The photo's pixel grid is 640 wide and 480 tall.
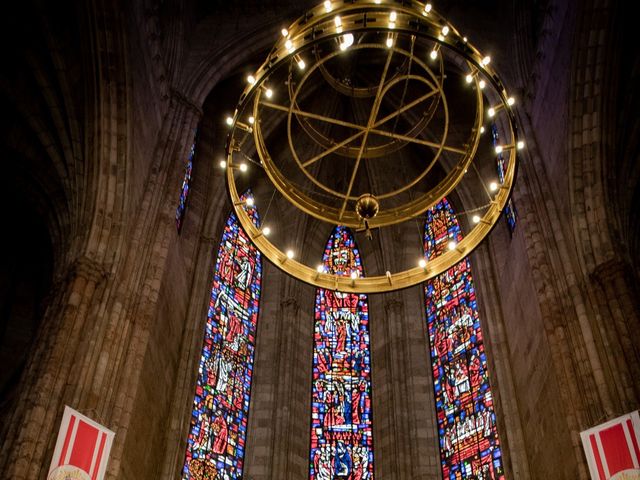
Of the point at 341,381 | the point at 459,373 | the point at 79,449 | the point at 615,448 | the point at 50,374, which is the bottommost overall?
the point at 79,449

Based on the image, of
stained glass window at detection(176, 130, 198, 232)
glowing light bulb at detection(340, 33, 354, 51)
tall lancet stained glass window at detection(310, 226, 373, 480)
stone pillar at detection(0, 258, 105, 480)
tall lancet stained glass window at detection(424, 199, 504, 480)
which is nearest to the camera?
stone pillar at detection(0, 258, 105, 480)

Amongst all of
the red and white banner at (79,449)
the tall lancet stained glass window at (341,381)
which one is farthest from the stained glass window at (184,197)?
the red and white banner at (79,449)

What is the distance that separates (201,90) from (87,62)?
3.45 metres

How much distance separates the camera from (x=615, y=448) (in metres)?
9.02

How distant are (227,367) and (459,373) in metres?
5.44

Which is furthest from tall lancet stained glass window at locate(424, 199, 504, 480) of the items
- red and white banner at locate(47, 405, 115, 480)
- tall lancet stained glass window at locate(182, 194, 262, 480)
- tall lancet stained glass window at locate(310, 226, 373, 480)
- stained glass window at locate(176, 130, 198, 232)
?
red and white banner at locate(47, 405, 115, 480)

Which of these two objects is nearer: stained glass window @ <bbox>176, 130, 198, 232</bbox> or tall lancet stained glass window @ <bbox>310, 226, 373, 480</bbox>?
stained glass window @ <bbox>176, 130, 198, 232</bbox>

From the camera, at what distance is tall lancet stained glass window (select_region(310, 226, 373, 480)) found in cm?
1588

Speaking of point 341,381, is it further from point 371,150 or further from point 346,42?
point 346,42

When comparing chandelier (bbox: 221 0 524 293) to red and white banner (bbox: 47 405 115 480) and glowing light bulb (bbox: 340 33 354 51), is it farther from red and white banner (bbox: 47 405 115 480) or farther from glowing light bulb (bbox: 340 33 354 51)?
red and white banner (bbox: 47 405 115 480)

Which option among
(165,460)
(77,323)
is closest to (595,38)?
(77,323)

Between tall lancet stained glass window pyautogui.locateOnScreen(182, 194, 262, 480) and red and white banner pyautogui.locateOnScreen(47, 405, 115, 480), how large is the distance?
4.67 meters

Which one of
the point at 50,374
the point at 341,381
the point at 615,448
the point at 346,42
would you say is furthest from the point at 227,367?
the point at 615,448

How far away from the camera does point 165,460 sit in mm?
Answer: 13180
